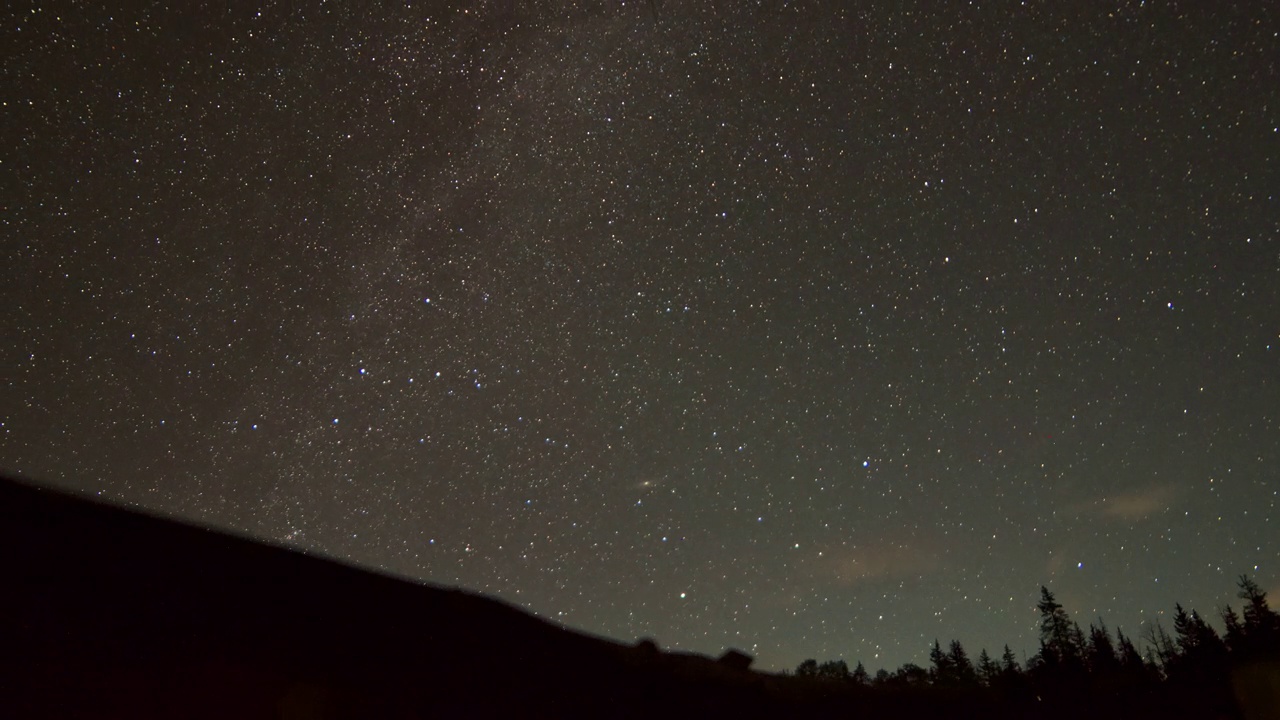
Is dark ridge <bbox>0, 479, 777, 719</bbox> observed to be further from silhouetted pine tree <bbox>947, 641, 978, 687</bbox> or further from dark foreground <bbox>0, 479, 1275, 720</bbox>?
silhouetted pine tree <bbox>947, 641, 978, 687</bbox>

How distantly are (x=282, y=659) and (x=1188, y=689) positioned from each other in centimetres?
1052

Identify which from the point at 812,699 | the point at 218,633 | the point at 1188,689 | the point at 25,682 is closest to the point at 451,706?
the point at 218,633

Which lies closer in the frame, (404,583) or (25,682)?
(25,682)

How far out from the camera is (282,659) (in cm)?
385

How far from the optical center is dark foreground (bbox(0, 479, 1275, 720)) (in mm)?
3070

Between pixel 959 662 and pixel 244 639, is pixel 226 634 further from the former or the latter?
pixel 959 662

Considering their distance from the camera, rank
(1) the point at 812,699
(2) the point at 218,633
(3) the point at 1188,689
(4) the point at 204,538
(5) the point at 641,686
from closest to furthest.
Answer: (2) the point at 218,633 → (4) the point at 204,538 → (5) the point at 641,686 → (1) the point at 812,699 → (3) the point at 1188,689

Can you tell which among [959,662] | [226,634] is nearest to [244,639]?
[226,634]

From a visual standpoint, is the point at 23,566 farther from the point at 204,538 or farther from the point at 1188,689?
the point at 1188,689

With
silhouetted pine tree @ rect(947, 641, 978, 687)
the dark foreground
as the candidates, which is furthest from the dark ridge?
silhouetted pine tree @ rect(947, 641, 978, 687)

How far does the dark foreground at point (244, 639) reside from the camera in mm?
3070

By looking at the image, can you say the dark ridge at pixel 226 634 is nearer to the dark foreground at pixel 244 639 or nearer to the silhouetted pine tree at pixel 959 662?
the dark foreground at pixel 244 639

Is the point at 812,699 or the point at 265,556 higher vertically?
the point at 265,556

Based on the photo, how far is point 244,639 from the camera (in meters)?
3.73
